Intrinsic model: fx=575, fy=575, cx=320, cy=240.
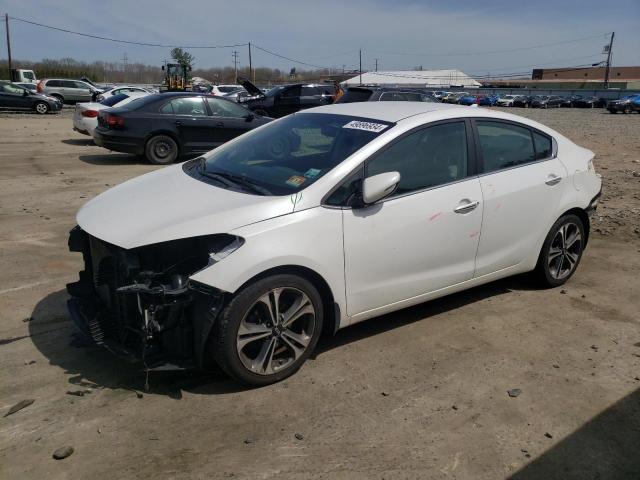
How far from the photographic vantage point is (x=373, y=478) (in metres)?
2.70

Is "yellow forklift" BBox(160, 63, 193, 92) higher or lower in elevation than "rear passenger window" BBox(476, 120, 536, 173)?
higher

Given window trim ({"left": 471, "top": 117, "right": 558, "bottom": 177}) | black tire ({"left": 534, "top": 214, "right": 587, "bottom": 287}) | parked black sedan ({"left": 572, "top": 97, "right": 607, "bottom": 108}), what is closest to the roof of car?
window trim ({"left": 471, "top": 117, "right": 558, "bottom": 177})

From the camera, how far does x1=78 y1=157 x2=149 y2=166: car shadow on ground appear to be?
1227 cm

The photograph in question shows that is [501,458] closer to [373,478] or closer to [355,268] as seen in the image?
[373,478]

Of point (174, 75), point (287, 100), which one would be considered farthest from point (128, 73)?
point (287, 100)

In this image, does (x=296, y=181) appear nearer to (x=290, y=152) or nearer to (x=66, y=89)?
(x=290, y=152)

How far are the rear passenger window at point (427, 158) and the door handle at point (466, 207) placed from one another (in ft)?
0.68

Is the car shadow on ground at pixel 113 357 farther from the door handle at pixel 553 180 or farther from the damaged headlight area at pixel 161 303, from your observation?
the door handle at pixel 553 180

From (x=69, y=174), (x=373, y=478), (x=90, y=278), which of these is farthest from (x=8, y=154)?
(x=373, y=478)

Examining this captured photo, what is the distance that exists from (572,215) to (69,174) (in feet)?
28.8

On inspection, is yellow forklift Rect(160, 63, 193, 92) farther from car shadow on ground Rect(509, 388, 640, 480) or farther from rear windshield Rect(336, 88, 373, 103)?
car shadow on ground Rect(509, 388, 640, 480)

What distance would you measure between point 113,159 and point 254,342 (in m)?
10.5

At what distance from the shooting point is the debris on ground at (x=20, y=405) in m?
3.16

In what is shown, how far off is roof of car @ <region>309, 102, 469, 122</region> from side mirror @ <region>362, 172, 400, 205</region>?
658 millimetres
